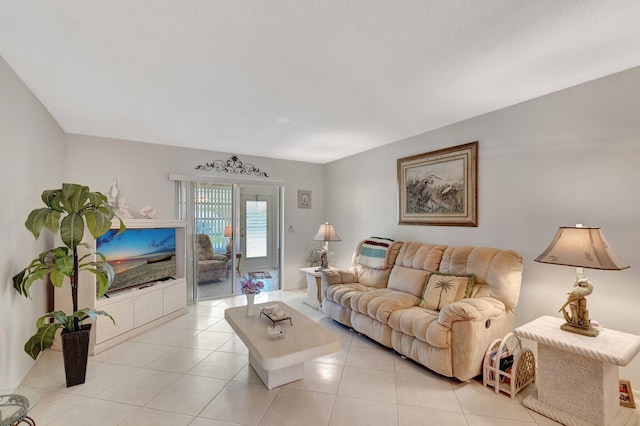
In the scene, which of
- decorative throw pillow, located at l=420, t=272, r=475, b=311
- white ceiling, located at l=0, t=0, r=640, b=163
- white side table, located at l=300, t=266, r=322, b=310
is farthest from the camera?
white side table, located at l=300, t=266, r=322, b=310

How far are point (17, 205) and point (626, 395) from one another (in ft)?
15.6

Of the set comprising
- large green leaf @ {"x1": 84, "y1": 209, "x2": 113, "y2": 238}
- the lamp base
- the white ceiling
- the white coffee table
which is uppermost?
the white ceiling

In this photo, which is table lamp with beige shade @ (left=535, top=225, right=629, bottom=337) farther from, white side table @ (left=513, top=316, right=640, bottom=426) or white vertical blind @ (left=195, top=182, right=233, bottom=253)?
white vertical blind @ (left=195, top=182, right=233, bottom=253)

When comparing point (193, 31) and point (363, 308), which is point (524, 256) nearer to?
point (363, 308)

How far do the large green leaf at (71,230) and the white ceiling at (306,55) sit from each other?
1.14 m

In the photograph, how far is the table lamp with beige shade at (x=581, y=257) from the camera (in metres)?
1.88

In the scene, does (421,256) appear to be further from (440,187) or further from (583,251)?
(583,251)

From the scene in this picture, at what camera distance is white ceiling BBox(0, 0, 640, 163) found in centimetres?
156

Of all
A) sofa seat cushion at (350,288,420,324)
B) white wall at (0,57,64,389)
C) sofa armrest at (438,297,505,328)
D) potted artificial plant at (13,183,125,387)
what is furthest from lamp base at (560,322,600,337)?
white wall at (0,57,64,389)

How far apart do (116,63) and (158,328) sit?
2969 mm

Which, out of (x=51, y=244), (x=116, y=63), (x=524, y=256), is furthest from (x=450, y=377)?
(x=51, y=244)

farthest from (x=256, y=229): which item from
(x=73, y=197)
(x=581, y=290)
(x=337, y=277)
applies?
(x=581, y=290)

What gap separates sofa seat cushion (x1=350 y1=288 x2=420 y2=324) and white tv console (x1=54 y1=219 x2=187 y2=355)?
2451 millimetres

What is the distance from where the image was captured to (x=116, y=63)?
82.3 inches
